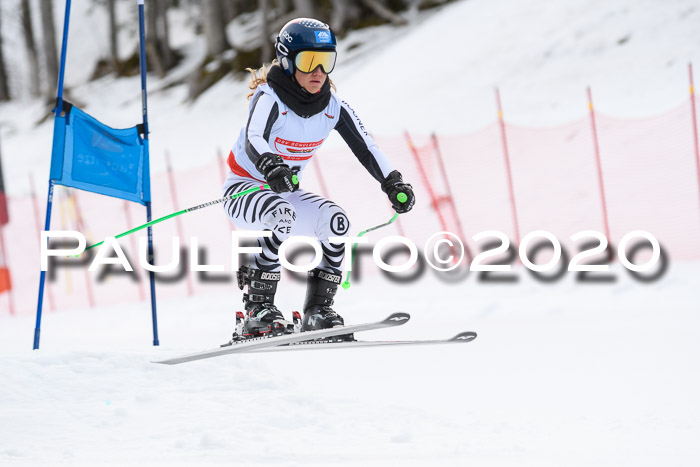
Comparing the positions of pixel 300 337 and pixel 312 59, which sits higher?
pixel 312 59

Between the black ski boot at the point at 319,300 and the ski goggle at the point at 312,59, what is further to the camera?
the black ski boot at the point at 319,300

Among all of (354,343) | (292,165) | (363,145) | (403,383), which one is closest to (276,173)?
(292,165)

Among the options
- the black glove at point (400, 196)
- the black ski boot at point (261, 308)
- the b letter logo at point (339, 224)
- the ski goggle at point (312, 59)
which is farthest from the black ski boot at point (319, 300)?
the ski goggle at point (312, 59)

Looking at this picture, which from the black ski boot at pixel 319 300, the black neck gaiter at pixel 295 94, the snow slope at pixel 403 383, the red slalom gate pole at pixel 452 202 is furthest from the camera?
the red slalom gate pole at pixel 452 202

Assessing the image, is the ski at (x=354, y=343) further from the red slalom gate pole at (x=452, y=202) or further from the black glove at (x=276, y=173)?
the red slalom gate pole at (x=452, y=202)

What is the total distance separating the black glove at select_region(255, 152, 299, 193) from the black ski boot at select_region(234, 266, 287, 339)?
80 cm

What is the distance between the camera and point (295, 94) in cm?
478

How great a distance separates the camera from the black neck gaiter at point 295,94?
478cm

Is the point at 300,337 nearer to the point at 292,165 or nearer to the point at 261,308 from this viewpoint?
the point at 261,308

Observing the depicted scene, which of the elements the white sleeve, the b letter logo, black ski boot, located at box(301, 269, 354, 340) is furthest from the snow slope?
the white sleeve

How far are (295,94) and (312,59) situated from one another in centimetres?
23

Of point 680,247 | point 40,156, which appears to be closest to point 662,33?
point 680,247

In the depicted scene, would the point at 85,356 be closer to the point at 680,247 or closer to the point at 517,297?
the point at 517,297

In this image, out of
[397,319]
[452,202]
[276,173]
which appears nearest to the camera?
[276,173]
